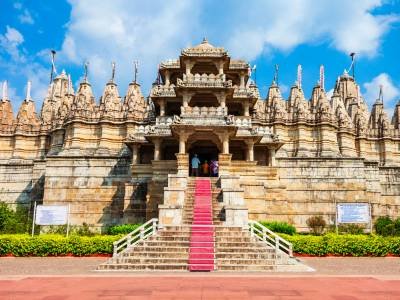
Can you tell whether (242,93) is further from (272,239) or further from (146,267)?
(146,267)

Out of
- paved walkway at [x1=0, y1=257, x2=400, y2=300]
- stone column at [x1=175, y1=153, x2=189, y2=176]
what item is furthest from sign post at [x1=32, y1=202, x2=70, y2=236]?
stone column at [x1=175, y1=153, x2=189, y2=176]

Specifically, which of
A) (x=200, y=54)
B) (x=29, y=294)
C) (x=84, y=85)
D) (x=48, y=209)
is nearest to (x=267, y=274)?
(x=29, y=294)

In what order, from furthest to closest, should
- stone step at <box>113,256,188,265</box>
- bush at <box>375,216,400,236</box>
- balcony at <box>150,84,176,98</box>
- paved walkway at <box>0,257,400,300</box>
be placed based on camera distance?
balcony at <box>150,84,176,98</box>
bush at <box>375,216,400,236</box>
stone step at <box>113,256,188,265</box>
paved walkway at <box>0,257,400,300</box>

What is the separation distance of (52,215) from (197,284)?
13.1m

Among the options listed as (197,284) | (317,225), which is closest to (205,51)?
(317,225)

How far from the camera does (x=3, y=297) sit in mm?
11102

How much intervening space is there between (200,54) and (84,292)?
2481 cm

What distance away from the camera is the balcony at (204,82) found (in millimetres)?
31375

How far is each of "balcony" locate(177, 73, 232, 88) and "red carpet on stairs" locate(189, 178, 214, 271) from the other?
30.5 feet

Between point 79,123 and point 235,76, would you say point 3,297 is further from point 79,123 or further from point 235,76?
point 79,123

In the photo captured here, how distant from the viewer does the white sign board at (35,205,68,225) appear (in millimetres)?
23141

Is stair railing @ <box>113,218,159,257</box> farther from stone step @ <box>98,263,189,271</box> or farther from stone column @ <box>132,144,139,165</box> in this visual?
stone column @ <box>132,144,139,165</box>

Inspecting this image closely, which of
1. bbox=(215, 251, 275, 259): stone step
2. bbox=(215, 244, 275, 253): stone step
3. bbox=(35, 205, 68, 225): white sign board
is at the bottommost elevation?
bbox=(215, 251, 275, 259): stone step

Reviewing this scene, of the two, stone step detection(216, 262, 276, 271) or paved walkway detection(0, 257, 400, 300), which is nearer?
paved walkway detection(0, 257, 400, 300)
